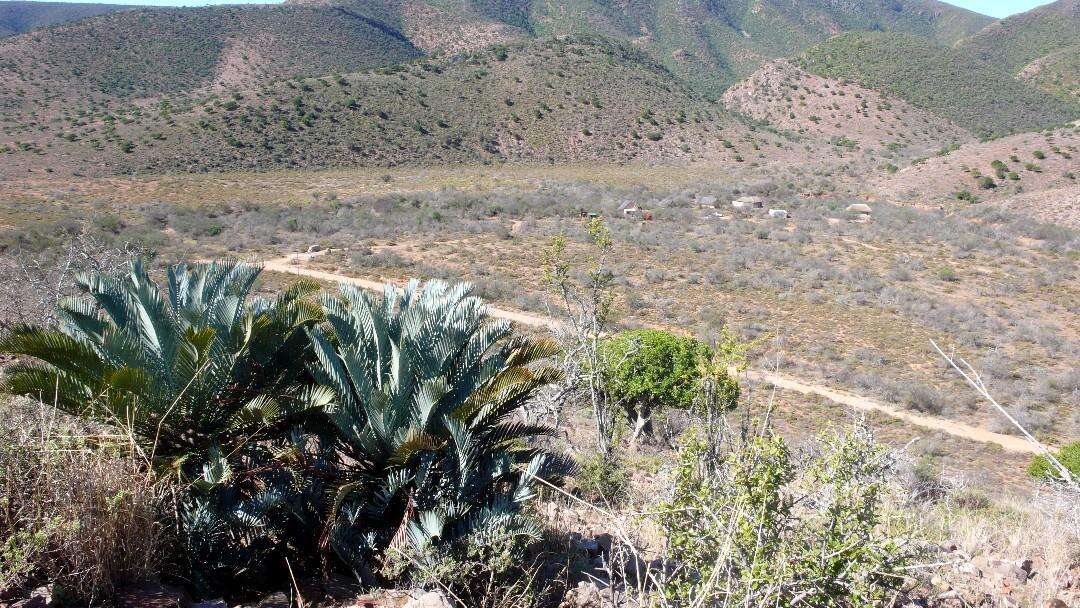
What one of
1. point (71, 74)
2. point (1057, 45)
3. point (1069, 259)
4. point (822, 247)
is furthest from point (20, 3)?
point (1057, 45)

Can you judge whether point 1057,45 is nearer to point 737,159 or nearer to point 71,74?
point 737,159

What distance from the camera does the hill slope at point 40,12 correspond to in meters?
101

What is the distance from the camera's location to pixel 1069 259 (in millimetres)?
24562

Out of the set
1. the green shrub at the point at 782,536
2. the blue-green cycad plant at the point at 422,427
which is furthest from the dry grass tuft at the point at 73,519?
the green shrub at the point at 782,536

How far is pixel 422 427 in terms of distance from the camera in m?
3.88

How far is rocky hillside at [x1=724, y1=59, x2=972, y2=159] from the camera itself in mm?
59156

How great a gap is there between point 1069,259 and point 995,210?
9.91 metres

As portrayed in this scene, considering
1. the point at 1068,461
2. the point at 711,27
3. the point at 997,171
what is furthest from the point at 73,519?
the point at 711,27

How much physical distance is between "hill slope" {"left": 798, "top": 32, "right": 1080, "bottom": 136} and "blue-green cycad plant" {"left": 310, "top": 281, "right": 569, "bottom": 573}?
70723 millimetres

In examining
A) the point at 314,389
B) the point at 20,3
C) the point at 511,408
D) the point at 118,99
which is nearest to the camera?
the point at 314,389

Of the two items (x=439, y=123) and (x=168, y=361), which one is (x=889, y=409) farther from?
(x=439, y=123)

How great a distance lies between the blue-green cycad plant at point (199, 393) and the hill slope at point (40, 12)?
121 m

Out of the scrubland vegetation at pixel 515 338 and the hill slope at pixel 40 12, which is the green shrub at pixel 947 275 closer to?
the scrubland vegetation at pixel 515 338

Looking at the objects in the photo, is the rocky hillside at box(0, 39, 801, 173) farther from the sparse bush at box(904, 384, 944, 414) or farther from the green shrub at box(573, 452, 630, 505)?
the green shrub at box(573, 452, 630, 505)
